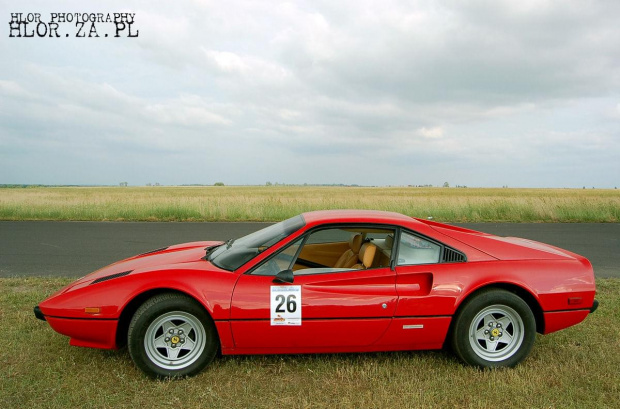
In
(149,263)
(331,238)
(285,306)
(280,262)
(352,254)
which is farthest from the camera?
(331,238)

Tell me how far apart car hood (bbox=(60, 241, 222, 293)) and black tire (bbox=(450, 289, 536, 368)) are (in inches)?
82.9

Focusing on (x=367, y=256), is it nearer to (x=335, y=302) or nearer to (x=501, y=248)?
(x=335, y=302)

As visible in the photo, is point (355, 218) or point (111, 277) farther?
point (355, 218)

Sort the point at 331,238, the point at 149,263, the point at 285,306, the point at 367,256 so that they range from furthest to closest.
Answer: the point at 331,238
the point at 149,263
the point at 367,256
the point at 285,306

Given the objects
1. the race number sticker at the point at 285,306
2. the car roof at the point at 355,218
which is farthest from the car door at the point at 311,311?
the car roof at the point at 355,218

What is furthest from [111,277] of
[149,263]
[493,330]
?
[493,330]

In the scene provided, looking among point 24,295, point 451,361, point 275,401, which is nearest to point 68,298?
point 275,401

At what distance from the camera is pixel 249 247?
3.75 metres

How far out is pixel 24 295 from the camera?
5559 millimetres

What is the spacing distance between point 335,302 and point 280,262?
0.55 metres

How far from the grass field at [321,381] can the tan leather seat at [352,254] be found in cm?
81

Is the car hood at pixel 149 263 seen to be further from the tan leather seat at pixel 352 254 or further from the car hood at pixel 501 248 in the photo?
the car hood at pixel 501 248

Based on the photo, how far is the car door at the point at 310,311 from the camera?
3260 millimetres

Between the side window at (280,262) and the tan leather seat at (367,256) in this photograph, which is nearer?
the side window at (280,262)
